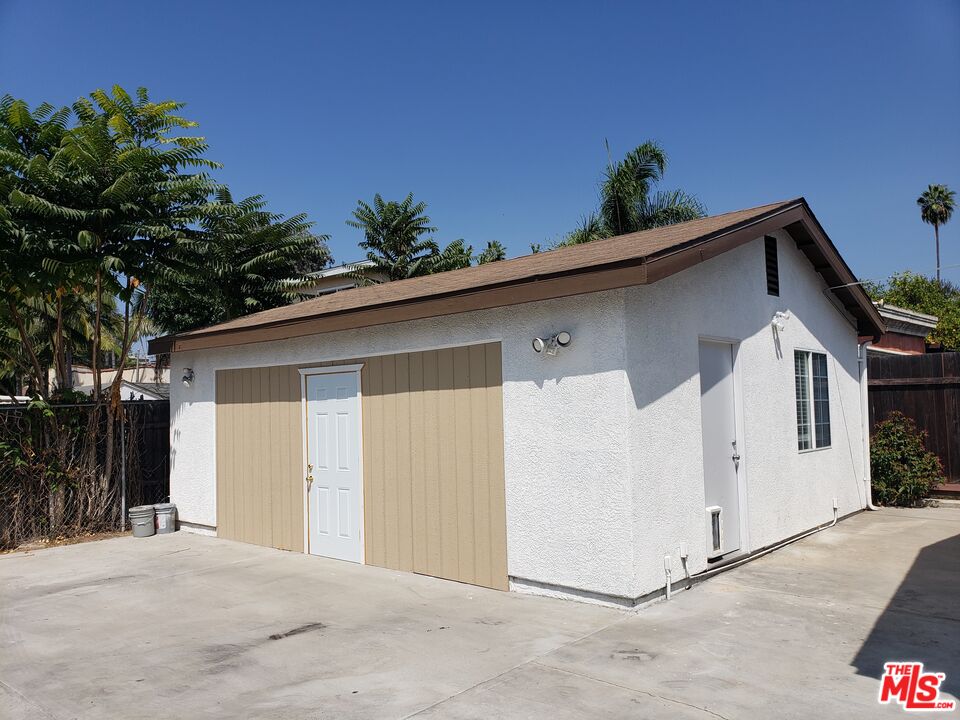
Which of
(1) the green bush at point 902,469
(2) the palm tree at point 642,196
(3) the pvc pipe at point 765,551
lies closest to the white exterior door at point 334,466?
(3) the pvc pipe at point 765,551

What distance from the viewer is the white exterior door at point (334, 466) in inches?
324

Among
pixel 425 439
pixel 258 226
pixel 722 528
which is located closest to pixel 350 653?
pixel 425 439

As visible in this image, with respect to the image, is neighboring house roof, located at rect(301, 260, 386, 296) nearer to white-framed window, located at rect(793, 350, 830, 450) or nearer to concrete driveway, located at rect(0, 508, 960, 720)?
concrete driveway, located at rect(0, 508, 960, 720)

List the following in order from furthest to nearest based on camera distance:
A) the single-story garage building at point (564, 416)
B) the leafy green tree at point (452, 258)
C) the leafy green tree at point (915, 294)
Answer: the leafy green tree at point (915, 294) → the leafy green tree at point (452, 258) → the single-story garage building at point (564, 416)

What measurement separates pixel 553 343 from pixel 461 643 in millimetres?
2637

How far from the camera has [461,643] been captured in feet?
17.1

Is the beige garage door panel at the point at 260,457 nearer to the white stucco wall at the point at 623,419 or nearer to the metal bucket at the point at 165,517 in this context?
the metal bucket at the point at 165,517

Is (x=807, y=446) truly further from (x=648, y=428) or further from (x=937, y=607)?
(x=648, y=428)

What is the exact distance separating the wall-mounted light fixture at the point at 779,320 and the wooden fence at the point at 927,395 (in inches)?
175

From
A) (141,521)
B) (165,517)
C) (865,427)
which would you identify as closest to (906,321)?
(865,427)

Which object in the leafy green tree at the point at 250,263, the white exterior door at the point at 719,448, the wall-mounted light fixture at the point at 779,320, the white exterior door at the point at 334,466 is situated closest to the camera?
the white exterior door at the point at 719,448

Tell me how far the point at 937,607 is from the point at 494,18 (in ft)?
40.7

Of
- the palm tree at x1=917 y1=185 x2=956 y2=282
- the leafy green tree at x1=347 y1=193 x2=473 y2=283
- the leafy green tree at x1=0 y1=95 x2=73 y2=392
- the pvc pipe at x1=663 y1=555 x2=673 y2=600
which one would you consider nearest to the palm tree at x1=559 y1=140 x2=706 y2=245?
the leafy green tree at x1=347 y1=193 x2=473 y2=283

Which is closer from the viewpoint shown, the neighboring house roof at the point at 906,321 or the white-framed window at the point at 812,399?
the white-framed window at the point at 812,399
